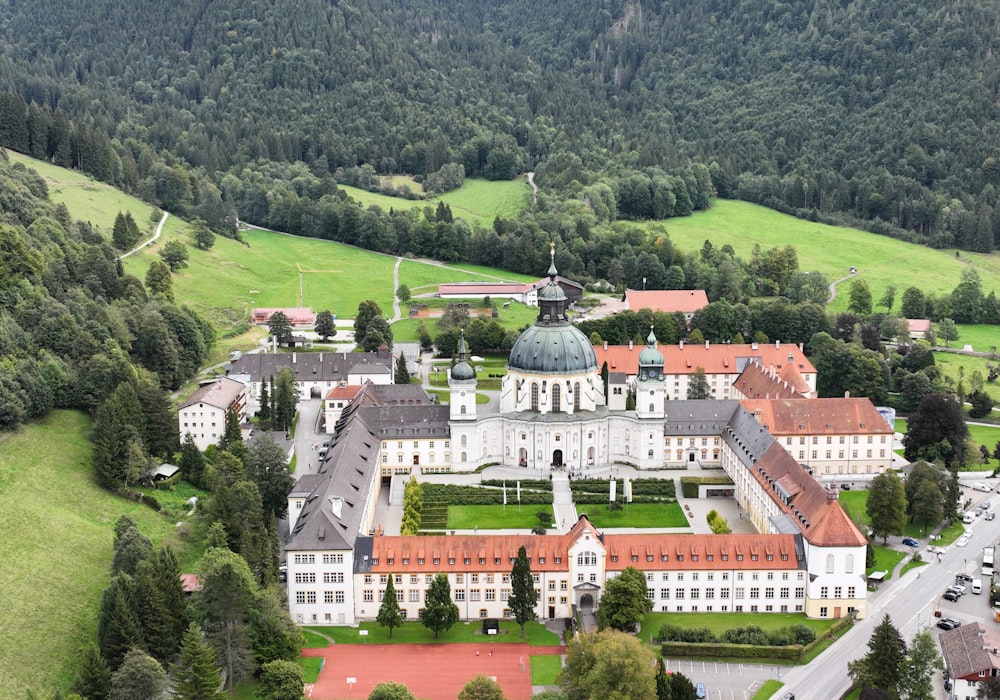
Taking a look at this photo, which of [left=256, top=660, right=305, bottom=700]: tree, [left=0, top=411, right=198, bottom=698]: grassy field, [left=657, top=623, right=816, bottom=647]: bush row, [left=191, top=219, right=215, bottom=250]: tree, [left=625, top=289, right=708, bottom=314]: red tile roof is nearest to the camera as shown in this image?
[left=256, top=660, right=305, bottom=700]: tree

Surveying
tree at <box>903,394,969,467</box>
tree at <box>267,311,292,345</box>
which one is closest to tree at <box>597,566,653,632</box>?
tree at <box>903,394,969,467</box>

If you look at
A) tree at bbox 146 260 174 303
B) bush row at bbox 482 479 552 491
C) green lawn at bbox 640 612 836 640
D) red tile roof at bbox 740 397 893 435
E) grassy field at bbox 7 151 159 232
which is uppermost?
grassy field at bbox 7 151 159 232

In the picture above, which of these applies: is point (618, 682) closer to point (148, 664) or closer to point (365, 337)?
point (148, 664)

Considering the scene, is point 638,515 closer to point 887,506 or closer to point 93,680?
point 887,506

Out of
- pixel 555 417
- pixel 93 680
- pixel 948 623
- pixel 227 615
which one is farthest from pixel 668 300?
pixel 93 680

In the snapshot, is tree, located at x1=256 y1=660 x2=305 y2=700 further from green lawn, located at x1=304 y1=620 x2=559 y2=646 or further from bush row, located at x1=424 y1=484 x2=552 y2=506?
bush row, located at x1=424 y1=484 x2=552 y2=506
